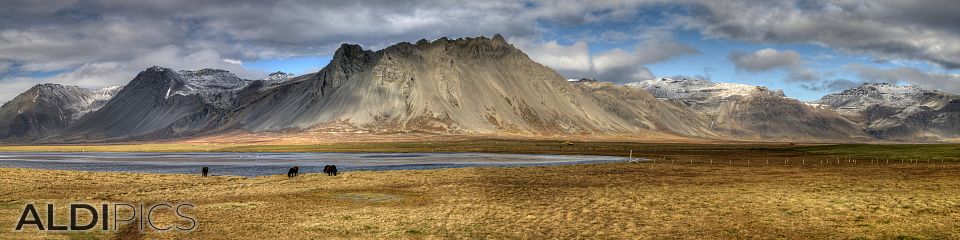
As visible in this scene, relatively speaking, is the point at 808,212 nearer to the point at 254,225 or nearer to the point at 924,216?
the point at 924,216

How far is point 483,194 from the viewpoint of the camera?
4188cm

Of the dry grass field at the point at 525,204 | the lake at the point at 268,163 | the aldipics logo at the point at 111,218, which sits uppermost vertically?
the aldipics logo at the point at 111,218

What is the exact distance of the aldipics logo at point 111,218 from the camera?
1062 inches

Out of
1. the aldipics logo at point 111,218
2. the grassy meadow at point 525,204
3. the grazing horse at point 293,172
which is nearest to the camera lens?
the aldipics logo at point 111,218

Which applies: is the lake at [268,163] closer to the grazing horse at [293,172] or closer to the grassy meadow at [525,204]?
the grazing horse at [293,172]

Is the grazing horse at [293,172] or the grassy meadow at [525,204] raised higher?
the grazing horse at [293,172]

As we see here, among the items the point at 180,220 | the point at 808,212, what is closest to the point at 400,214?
the point at 180,220

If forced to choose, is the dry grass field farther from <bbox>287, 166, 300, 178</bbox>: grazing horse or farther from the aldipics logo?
<bbox>287, 166, 300, 178</bbox>: grazing horse

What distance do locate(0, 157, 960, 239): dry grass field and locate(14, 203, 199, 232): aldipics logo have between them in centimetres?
75

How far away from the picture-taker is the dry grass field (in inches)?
1101

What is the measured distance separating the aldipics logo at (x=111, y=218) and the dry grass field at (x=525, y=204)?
2.45ft

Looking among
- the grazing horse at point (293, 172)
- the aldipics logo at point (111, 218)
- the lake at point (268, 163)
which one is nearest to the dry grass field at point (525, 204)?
the aldipics logo at point (111, 218)

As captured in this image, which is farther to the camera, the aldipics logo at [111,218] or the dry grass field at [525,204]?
the dry grass field at [525,204]

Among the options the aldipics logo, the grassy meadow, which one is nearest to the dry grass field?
the grassy meadow
